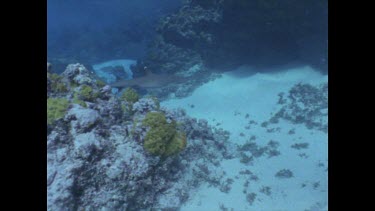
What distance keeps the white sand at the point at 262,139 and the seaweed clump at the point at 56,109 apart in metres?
2.98

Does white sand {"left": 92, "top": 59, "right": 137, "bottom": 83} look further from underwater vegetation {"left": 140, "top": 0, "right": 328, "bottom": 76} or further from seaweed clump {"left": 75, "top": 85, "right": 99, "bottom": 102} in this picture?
seaweed clump {"left": 75, "top": 85, "right": 99, "bottom": 102}

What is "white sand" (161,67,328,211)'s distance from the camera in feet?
21.7

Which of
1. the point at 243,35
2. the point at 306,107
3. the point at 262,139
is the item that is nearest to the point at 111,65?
the point at 243,35

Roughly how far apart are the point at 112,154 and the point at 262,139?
5.15 meters

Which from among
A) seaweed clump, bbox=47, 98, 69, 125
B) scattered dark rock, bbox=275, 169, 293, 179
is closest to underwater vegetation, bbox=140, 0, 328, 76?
scattered dark rock, bbox=275, 169, 293, 179

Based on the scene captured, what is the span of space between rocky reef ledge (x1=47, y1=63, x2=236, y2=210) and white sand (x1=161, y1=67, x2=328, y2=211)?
1.88ft

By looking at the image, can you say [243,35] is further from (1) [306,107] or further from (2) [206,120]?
(2) [206,120]

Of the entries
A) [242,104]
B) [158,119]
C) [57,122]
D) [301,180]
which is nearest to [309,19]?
[242,104]

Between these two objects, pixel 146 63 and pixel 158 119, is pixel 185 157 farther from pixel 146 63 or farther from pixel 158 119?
pixel 146 63

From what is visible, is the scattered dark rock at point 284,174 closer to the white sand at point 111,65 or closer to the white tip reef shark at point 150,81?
the white tip reef shark at point 150,81

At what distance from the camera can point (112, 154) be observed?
552 centimetres

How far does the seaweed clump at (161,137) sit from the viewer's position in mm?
6081
